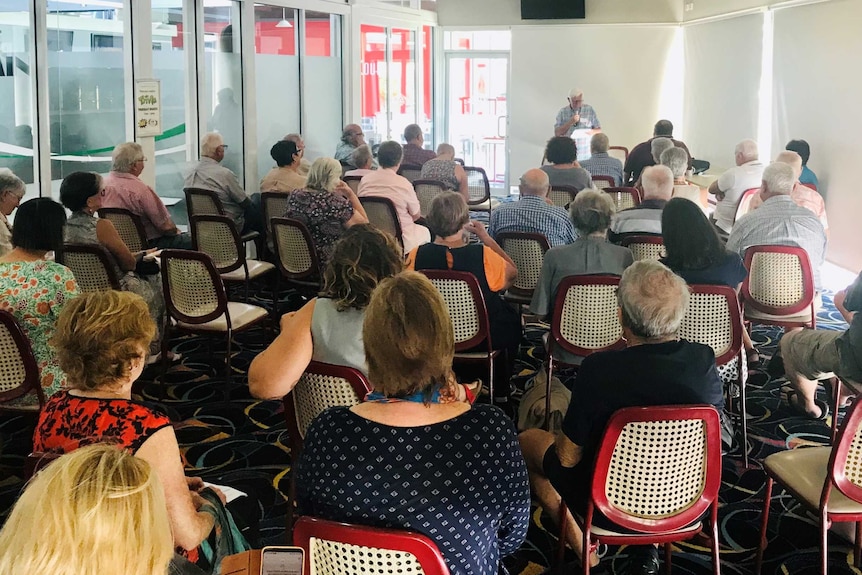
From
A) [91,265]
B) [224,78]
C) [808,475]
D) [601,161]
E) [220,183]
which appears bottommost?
[808,475]

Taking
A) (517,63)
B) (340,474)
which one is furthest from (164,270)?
(517,63)

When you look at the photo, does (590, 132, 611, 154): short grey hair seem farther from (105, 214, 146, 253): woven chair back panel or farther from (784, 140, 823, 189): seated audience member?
(105, 214, 146, 253): woven chair back panel

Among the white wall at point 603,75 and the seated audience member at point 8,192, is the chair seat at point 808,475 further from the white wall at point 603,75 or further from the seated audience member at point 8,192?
the white wall at point 603,75

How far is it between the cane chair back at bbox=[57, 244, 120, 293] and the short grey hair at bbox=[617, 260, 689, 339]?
2.89 metres

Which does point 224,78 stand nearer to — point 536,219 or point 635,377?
point 536,219

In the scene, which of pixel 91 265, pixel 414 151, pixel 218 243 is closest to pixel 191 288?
pixel 91 265

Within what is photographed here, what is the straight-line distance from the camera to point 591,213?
464cm

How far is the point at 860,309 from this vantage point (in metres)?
3.81

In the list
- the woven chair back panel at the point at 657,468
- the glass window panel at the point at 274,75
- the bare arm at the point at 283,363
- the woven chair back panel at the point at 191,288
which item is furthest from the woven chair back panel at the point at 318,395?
the glass window panel at the point at 274,75

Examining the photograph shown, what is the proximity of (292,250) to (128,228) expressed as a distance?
108 cm

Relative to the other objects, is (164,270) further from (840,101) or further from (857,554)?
(840,101)

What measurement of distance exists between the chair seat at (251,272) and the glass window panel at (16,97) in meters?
1.85

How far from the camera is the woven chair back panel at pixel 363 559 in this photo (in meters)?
1.90

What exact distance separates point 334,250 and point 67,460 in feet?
6.40
